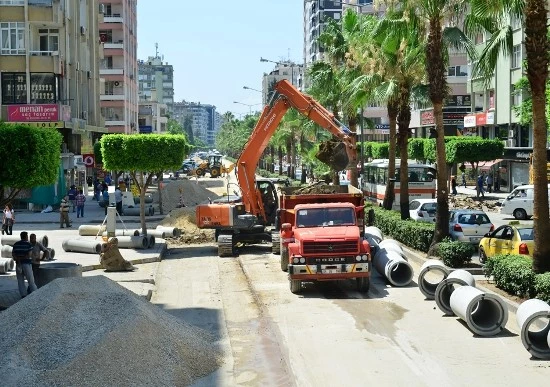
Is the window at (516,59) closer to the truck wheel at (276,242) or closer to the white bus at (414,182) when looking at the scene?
the white bus at (414,182)

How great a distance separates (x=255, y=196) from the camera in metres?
32.0

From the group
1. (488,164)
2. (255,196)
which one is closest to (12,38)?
(255,196)

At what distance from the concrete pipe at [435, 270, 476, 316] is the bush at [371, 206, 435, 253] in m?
9.76

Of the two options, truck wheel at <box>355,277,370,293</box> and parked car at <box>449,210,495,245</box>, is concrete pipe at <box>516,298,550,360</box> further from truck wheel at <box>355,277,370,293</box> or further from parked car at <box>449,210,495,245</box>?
parked car at <box>449,210,495,245</box>

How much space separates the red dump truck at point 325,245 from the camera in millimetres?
21953

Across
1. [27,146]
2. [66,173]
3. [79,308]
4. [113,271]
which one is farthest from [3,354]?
[66,173]

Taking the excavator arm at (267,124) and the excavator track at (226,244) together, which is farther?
the excavator track at (226,244)

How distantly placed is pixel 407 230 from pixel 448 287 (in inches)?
467

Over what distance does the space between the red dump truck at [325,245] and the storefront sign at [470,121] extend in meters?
52.5

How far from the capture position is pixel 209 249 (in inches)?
1378

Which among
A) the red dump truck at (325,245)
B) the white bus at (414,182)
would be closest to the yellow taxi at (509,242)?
the red dump truck at (325,245)

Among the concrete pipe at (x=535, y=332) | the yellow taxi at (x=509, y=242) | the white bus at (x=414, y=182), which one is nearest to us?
the concrete pipe at (x=535, y=332)

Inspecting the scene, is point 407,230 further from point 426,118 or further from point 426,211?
point 426,118

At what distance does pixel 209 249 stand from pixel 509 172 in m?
37.9
